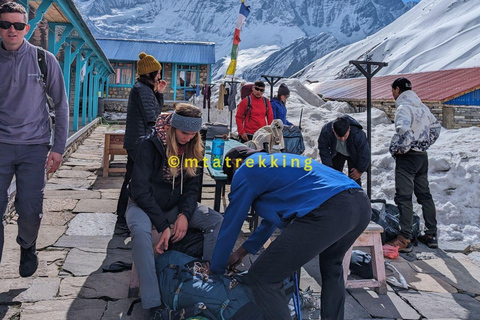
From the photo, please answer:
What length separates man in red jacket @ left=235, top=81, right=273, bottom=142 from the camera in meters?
6.56

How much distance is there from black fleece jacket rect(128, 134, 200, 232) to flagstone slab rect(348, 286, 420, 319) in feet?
4.90

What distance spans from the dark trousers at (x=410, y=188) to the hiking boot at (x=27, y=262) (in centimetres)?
359

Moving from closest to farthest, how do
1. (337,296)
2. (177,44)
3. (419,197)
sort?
(337,296), (419,197), (177,44)

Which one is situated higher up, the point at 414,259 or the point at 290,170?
the point at 290,170

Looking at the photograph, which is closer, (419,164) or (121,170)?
(419,164)

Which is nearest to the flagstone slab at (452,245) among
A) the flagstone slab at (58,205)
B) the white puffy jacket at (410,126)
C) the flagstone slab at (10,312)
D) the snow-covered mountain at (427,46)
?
the white puffy jacket at (410,126)

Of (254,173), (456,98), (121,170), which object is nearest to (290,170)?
(254,173)

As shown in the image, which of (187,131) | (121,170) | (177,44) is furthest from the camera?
(177,44)

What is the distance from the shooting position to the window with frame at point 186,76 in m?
27.4

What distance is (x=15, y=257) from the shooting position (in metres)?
3.83

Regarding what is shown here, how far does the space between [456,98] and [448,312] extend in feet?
47.6

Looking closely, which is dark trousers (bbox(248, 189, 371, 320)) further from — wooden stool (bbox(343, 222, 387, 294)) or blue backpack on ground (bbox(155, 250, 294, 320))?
wooden stool (bbox(343, 222, 387, 294))

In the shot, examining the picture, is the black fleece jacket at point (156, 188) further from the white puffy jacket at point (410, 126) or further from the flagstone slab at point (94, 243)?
the white puffy jacket at point (410, 126)

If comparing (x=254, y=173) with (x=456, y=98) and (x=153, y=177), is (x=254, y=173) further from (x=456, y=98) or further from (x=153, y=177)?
(x=456, y=98)
